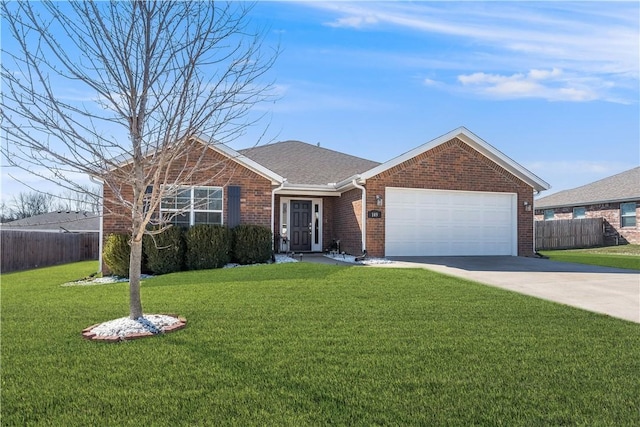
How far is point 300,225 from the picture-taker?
16.4 meters

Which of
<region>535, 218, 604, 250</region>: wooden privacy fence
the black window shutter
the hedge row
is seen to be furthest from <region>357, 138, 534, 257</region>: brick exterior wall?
<region>535, 218, 604, 250</region>: wooden privacy fence

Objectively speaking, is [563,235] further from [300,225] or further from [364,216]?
[300,225]

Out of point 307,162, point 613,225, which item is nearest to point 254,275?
point 307,162

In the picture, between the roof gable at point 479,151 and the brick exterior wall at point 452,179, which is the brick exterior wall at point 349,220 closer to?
the brick exterior wall at point 452,179

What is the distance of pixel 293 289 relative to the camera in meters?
7.88

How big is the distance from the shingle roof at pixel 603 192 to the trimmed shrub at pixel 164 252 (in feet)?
79.2

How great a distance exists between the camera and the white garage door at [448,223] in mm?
14180

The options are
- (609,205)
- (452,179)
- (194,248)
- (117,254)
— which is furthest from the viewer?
(609,205)

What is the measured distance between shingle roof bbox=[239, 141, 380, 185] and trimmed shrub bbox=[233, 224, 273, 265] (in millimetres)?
3095

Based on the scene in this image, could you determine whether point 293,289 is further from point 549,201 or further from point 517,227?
point 549,201

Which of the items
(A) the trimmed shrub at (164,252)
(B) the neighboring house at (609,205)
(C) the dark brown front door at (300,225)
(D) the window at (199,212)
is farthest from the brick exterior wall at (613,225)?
(A) the trimmed shrub at (164,252)

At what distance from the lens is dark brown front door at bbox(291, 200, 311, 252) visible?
16297 millimetres

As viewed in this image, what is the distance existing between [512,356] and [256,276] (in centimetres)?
633

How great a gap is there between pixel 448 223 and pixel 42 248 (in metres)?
17.0
